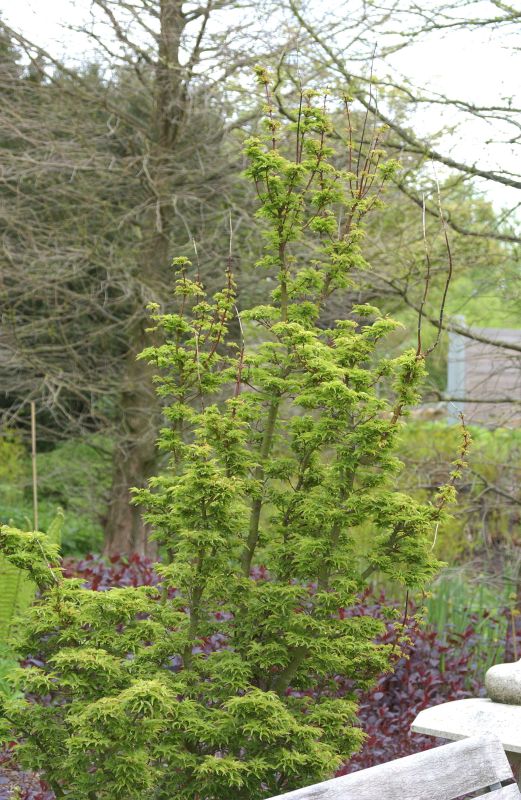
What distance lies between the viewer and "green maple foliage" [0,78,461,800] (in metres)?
3.01

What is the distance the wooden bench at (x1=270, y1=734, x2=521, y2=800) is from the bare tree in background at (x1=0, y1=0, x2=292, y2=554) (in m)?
6.09

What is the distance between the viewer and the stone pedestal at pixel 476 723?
2920 mm

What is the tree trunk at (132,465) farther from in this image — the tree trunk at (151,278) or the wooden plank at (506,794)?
the wooden plank at (506,794)

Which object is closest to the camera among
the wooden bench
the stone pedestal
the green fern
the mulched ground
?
the wooden bench

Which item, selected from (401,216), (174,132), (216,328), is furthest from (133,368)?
(216,328)

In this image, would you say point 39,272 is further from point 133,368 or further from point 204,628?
point 204,628

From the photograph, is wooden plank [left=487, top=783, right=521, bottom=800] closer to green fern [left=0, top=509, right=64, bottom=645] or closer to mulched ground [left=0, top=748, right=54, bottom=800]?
mulched ground [left=0, top=748, right=54, bottom=800]

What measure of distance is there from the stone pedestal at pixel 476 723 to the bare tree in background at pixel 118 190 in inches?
220

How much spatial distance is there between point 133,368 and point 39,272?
126 cm

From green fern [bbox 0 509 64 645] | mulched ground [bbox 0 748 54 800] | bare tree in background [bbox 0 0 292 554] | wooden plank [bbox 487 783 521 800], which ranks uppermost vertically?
bare tree in background [bbox 0 0 292 554]

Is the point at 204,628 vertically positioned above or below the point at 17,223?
below

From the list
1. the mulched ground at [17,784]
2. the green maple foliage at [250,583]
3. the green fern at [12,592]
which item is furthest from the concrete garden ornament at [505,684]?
the green fern at [12,592]

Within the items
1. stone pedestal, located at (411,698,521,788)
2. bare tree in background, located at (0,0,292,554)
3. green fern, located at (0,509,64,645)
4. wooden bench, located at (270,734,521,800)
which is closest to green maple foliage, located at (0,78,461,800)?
stone pedestal, located at (411,698,521,788)

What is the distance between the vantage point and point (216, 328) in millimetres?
3586
